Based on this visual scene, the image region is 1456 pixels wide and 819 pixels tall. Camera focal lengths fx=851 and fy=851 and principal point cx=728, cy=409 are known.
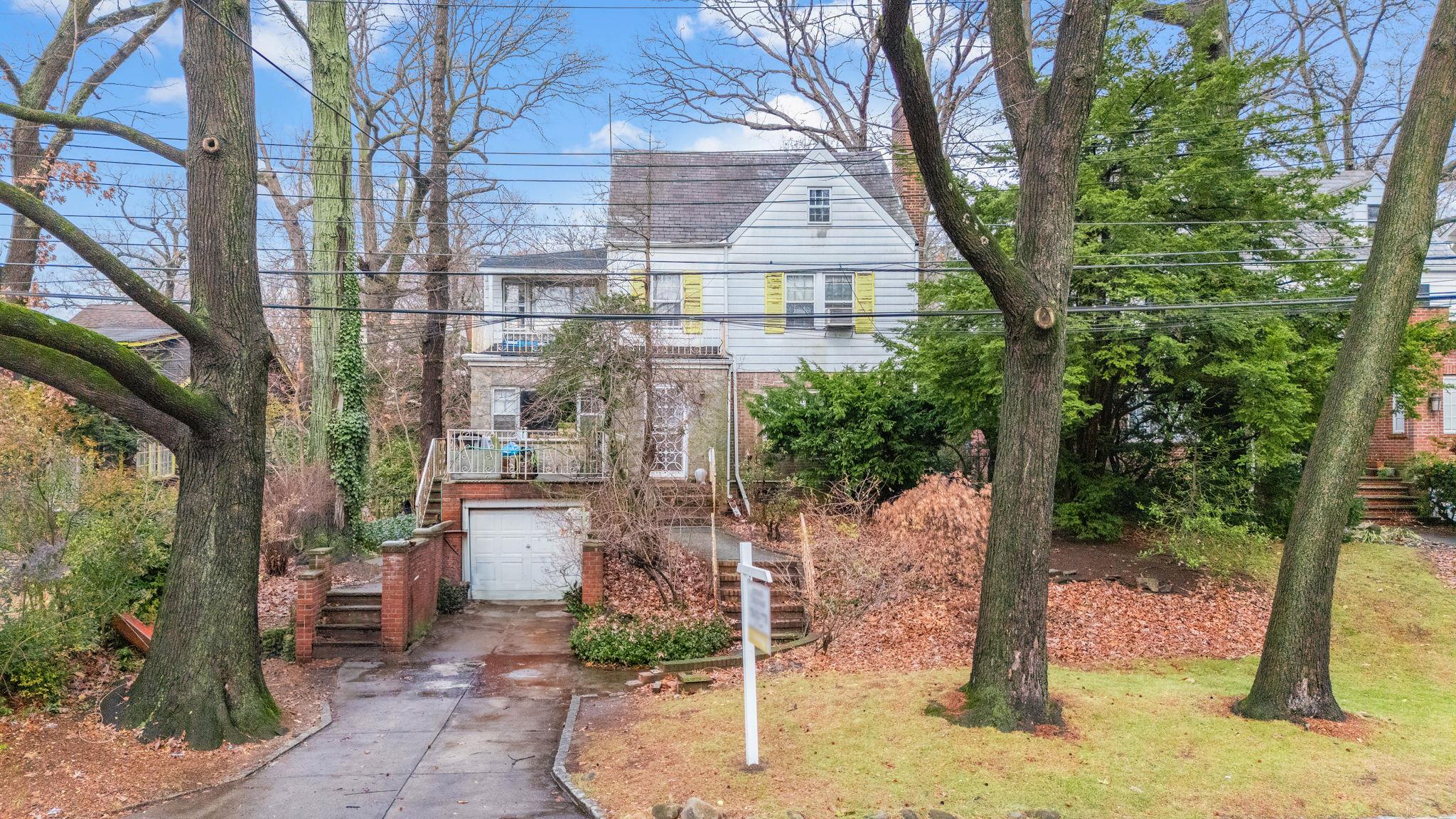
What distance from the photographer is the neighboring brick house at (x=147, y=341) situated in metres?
25.7

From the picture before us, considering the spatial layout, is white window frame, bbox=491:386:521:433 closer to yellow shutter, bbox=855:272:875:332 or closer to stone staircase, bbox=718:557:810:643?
stone staircase, bbox=718:557:810:643

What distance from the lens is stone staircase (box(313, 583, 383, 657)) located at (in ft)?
43.8

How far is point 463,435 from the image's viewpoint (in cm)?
1780

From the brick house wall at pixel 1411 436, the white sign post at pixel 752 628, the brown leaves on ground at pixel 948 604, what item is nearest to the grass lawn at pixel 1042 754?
the white sign post at pixel 752 628

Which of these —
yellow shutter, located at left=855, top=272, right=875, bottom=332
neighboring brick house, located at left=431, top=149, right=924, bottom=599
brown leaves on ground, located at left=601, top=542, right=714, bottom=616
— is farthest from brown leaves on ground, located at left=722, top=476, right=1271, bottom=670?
yellow shutter, located at left=855, top=272, right=875, bottom=332

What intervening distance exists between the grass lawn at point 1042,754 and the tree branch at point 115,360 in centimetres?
501

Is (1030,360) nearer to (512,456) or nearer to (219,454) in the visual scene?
(219,454)

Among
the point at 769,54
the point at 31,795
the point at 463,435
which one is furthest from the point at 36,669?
the point at 769,54

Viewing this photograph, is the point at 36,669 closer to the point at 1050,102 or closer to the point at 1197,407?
the point at 1050,102

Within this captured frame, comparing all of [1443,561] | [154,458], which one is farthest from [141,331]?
[1443,561]

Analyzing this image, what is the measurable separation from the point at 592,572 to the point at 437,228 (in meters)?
11.3

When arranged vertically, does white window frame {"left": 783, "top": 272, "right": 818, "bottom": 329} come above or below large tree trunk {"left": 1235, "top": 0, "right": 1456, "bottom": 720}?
above

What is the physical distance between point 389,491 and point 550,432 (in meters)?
8.35

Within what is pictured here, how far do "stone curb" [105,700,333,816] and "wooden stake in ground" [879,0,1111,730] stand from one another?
6441 mm
